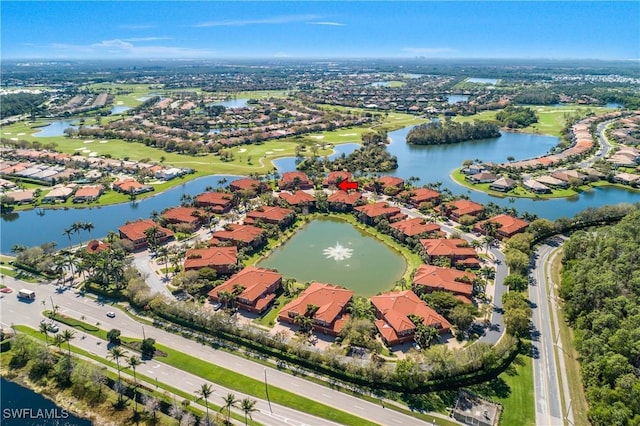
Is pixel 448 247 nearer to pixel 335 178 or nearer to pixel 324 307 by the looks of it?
pixel 324 307

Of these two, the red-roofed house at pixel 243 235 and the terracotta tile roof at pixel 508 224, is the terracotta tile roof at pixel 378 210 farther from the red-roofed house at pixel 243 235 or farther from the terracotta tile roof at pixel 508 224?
the red-roofed house at pixel 243 235

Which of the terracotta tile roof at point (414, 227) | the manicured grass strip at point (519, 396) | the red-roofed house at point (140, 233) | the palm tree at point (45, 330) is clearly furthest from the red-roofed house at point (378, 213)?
the palm tree at point (45, 330)

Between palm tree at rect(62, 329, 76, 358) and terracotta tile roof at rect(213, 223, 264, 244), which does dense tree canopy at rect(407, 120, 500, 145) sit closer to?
terracotta tile roof at rect(213, 223, 264, 244)

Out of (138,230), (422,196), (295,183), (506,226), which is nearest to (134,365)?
(138,230)

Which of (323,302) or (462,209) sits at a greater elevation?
(462,209)

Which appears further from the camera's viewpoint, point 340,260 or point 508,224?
point 508,224

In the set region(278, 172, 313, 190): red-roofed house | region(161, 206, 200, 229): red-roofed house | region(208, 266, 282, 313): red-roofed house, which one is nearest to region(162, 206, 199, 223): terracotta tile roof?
region(161, 206, 200, 229): red-roofed house

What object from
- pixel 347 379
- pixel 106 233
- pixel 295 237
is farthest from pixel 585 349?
pixel 106 233
